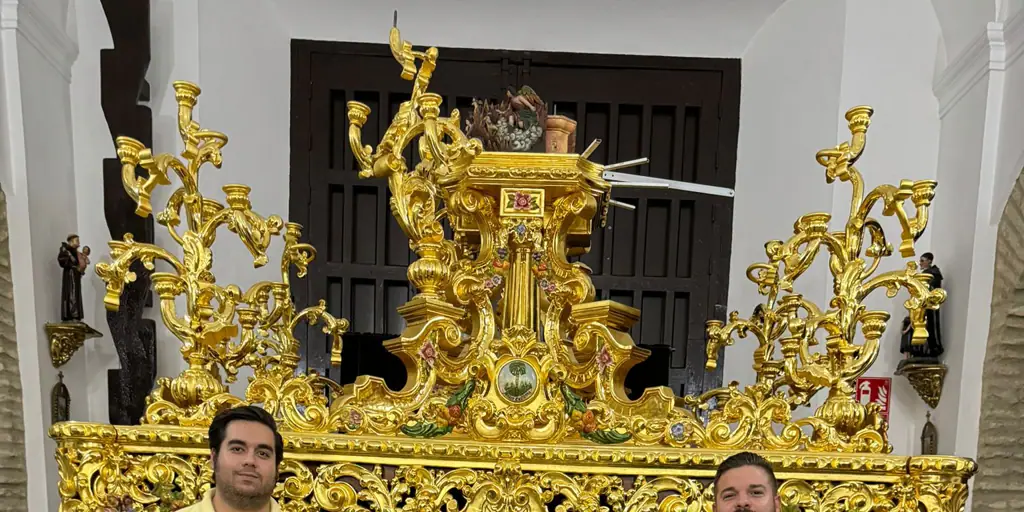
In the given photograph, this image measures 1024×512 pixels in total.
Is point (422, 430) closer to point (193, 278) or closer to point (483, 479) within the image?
point (483, 479)

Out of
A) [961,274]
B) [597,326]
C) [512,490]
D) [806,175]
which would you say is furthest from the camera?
[806,175]

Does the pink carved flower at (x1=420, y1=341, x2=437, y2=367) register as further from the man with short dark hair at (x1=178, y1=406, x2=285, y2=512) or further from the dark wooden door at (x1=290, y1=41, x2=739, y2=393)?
the dark wooden door at (x1=290, y1=41, x2=739, y2=393)

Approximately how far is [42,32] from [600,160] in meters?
2.60

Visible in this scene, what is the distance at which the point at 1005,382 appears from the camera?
304 cm

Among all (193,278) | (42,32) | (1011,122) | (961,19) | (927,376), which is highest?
(961,19)

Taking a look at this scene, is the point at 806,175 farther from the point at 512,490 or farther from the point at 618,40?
the point at 512,490

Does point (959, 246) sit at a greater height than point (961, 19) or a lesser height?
lesser

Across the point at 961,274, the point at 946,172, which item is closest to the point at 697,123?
the point at 946,172

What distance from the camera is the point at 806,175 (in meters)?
4.11

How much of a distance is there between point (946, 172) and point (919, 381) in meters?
0.93

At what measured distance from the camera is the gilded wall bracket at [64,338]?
3.10 m

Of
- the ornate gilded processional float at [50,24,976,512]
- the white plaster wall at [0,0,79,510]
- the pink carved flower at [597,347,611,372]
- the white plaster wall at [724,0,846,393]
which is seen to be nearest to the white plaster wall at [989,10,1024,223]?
the white plaster wall at [724,0,846,393]

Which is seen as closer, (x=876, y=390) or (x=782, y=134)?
(x=876, y=390)

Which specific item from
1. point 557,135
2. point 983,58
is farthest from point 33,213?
point 983,58
